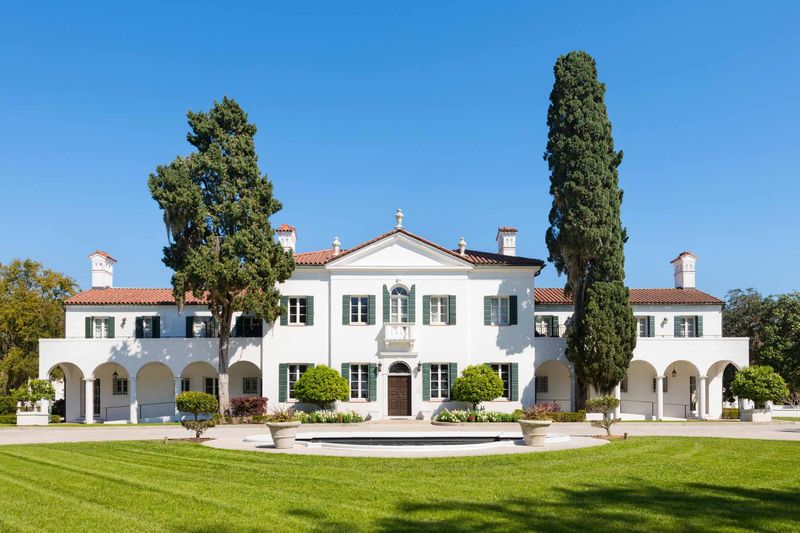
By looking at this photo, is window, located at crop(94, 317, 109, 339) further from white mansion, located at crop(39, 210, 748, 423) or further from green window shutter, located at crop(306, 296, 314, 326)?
green window shutter, located at crop(306, 296, 314, 326)

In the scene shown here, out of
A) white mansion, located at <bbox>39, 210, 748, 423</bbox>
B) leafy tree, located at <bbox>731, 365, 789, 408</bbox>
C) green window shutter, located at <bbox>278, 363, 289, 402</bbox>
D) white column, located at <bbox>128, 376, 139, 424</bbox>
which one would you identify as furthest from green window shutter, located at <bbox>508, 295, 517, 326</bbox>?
white column, located at <bbox>128, 376, 139, 424</bbox>

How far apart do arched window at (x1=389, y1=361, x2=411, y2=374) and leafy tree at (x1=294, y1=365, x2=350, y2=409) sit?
7.92ft

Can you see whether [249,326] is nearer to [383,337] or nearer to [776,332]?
[383,337]

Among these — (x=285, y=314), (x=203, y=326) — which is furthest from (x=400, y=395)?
(x=203, y=326)

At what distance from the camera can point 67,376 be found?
121 feet

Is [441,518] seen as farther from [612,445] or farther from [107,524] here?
[612,445]

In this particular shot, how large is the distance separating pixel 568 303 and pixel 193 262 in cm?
1932

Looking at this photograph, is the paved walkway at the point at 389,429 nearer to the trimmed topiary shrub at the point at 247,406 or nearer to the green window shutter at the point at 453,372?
the trimmed topiary shrub at the point at 247,406

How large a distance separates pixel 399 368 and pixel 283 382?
5635 mm

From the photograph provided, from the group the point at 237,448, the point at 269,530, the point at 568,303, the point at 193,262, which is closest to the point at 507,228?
the point at 568,303

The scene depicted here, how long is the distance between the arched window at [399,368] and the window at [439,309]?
2583mm

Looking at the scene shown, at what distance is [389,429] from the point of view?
28.8m

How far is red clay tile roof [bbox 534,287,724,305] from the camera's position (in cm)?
3703

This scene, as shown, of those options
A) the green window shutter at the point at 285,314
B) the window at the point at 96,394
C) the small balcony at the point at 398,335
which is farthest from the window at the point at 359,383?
the window at the point at 96,394
